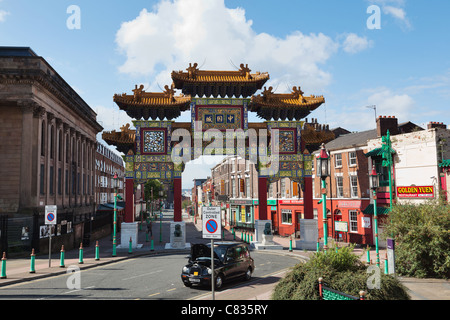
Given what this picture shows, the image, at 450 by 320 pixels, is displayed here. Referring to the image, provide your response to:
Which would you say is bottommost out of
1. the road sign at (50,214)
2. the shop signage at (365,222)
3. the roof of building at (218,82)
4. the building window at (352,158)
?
the shop signage at (365,222)

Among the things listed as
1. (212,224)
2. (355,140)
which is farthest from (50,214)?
(355,140)

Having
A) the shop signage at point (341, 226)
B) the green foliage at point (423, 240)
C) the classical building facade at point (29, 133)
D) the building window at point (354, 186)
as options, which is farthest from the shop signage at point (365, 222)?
the classical building facade at point (29, 133)

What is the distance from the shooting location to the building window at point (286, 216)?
41.7 metres

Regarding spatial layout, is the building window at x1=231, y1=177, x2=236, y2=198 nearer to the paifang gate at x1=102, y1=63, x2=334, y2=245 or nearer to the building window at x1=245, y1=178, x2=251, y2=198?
the building window at x1=245, y1=178, x2=251, y2=198

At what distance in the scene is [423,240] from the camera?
15.9m

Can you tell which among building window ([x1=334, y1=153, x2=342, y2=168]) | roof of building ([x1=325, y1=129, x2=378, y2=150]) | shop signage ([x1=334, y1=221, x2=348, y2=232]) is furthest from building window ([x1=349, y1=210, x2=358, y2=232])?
roof of building ([x1=325, y1=129, x2=378, y2=150])

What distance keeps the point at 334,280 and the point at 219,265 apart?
18.5 feet

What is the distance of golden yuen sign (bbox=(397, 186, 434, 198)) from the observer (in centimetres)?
2553

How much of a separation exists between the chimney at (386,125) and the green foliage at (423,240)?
15.7 metres

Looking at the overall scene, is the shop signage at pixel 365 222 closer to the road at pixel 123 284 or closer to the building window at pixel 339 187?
the building window at pixel 339 187

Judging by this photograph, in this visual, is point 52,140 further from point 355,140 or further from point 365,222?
point 355,140
